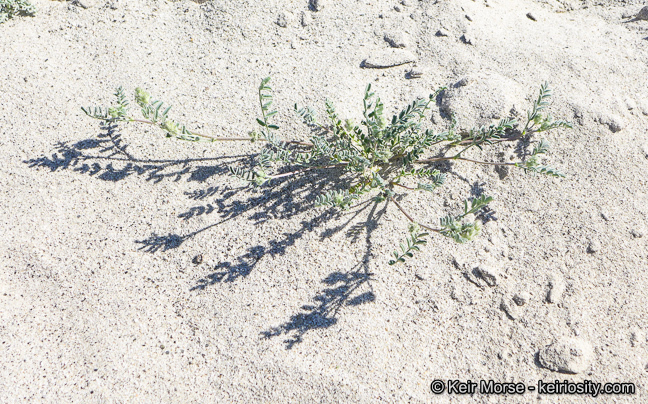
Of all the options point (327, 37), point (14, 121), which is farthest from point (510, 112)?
point (14, 121)

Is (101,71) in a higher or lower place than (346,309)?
higher

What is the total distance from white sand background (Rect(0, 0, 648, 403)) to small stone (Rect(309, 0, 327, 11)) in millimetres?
68

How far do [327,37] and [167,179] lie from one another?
4.66 ft

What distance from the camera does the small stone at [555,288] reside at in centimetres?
216

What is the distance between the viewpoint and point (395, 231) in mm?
2348

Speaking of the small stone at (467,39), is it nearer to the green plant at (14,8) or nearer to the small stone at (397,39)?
the small stone at (397,39)

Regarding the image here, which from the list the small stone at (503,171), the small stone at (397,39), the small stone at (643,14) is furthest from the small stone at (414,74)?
the small stone at (643,14)

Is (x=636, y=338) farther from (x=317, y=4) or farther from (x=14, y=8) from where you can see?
(x=14, y=8)

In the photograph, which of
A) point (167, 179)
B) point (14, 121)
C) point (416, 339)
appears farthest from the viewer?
point (14, 121)

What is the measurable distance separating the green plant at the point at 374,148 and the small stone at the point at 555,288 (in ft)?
1.49

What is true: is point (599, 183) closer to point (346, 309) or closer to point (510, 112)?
point (510, 112)

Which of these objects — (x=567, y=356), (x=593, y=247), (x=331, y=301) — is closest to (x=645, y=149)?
(x=593, y=247)

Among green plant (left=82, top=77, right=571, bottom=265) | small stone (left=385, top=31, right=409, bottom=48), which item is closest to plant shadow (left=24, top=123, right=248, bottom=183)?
green plant (left=82, top=77, right=571, bottom=265)

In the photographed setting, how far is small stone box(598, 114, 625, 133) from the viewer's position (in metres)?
2.54
